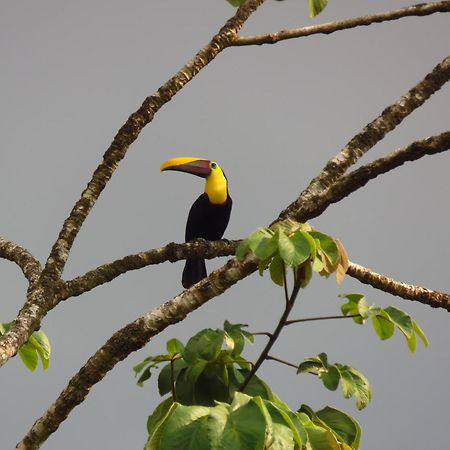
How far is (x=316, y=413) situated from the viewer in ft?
14.0

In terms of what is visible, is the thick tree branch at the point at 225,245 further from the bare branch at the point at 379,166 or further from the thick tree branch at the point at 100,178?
the thick tree branch at the point at 100,178

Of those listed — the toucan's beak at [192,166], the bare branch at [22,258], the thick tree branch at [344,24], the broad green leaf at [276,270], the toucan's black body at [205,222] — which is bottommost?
the broad green leaf at [276,270]

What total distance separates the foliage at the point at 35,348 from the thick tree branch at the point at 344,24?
8.65ft

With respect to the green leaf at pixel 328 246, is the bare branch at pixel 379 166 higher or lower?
higher

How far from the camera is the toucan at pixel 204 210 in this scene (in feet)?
36.2

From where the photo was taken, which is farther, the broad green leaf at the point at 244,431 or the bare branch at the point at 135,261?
the bare branch at the point at 135,261

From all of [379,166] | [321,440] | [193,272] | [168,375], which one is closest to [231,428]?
[321,440]

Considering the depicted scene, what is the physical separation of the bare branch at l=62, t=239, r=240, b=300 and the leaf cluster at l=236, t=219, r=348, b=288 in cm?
139

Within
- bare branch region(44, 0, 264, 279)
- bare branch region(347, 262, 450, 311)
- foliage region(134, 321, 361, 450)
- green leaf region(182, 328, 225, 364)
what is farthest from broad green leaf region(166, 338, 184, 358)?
bare branch region(44, 0, 264, 279)

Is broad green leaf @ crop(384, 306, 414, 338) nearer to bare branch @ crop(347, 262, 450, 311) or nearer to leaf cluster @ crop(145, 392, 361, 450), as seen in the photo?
bare branch @ crop(347, 262, 450, 311)

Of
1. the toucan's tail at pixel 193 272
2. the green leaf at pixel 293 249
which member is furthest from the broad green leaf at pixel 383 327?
the toucan's tail at pixel 193 272

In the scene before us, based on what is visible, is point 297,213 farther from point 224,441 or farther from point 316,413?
point 224,441

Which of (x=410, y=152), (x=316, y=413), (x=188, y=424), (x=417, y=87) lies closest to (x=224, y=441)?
(x=188, y=424)

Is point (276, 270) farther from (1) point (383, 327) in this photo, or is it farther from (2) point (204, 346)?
(1) point (383, 327)
